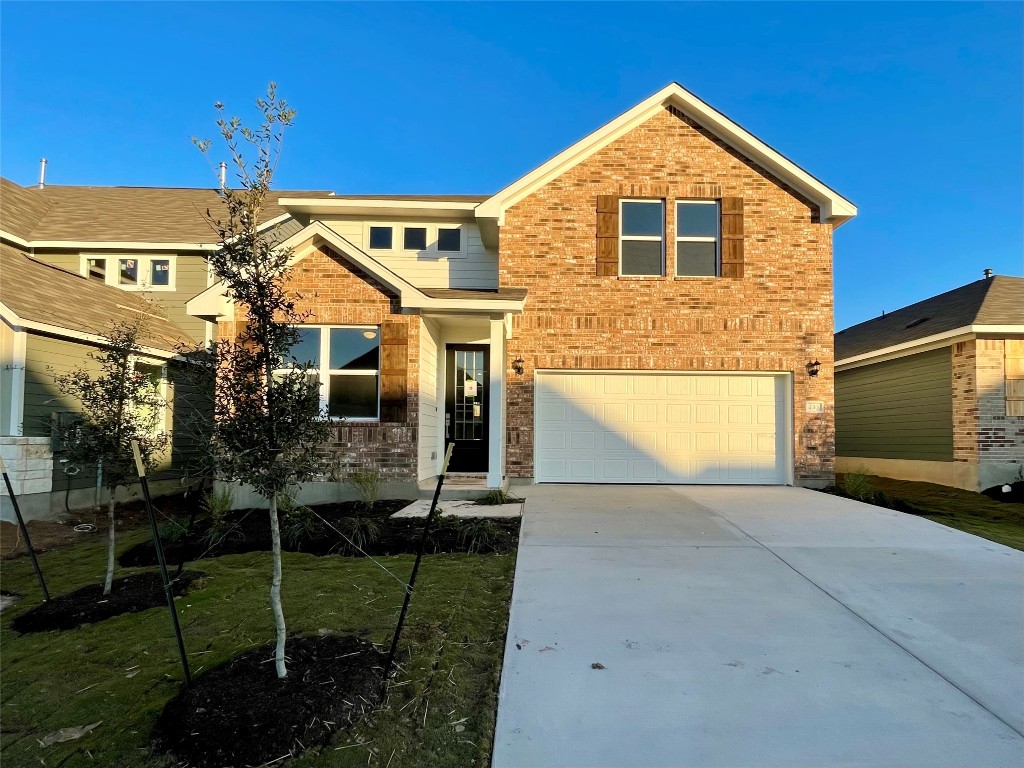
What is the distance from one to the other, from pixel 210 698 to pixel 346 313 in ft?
22.5

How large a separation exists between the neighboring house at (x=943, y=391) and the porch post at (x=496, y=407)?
27.8ft

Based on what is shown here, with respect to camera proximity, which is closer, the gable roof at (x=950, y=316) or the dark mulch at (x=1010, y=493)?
the dark mulch at (x=1010, y=493)

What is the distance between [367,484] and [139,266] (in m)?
9.11

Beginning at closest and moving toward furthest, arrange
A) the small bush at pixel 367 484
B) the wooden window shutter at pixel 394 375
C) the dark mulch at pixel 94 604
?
the dark mulch at pixel 94 604 < the small bush at pixel 367 484 < the wooden window shutter at pixel 394 375

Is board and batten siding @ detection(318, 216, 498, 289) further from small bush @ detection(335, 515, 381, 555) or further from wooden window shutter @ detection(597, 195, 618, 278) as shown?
small bush @ detection(335, 515, 381, 555)

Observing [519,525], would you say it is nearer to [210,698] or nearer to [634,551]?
[634,551]

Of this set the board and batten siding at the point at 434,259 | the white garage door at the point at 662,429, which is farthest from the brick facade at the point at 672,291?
the board and batten siding at the point at 434,259

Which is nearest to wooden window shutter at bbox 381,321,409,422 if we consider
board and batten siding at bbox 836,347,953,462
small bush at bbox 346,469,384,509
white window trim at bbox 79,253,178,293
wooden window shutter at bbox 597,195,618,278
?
small bush at bbox 346,469,384,509

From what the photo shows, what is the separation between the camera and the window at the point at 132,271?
13742 millimetres

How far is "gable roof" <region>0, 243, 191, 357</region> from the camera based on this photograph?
8.77 metres

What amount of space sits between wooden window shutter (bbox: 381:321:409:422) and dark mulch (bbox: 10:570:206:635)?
13.5 ft

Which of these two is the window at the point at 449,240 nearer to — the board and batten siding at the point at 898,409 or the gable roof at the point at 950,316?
the gable roof at the point at 950,316

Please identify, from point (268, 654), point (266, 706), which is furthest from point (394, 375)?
point (266, 706)

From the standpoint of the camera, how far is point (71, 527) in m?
8.66
